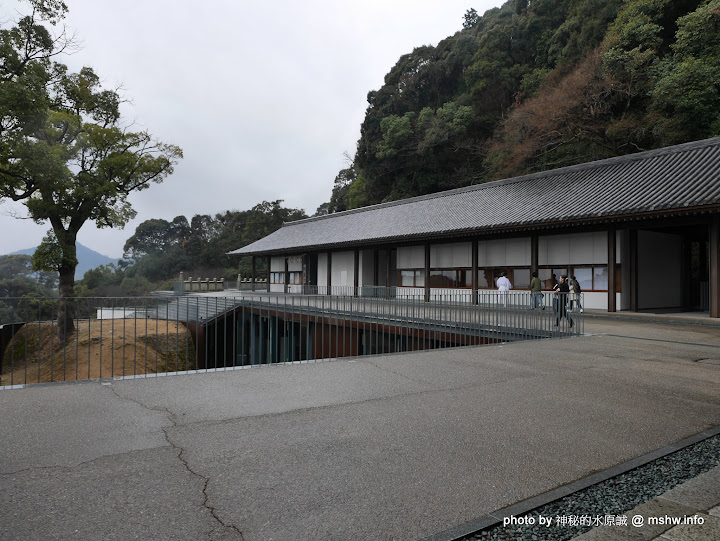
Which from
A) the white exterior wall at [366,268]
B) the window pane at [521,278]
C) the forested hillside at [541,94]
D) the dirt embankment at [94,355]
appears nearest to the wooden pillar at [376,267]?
the white exterior wall at [366,268]

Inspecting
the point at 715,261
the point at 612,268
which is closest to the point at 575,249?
the point at 612,268

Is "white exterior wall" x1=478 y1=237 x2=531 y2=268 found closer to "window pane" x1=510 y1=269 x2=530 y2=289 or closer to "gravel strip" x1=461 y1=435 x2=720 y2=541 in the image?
"window pane" x1=510 y1=269 x2=530 y2=289

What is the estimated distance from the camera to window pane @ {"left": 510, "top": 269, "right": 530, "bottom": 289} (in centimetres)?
1970

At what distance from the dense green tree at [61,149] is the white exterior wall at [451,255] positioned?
14.6m

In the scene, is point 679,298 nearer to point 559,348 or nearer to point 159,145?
point 559,348

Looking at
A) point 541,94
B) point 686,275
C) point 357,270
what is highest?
point 541,94

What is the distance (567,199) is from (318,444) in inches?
701

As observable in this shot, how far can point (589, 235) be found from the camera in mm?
17594

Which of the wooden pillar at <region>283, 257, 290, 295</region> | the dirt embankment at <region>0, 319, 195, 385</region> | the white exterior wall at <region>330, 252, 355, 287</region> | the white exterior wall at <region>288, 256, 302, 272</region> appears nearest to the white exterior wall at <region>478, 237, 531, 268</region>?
the white exterior wall at <region>330, 252, 355, 287</region>

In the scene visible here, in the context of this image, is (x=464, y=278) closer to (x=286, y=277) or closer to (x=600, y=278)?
(x=600, y=278)

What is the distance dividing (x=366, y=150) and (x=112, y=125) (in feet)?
105

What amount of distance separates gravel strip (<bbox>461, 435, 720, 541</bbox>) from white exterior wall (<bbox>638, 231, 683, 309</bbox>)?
1585 cm

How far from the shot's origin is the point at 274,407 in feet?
16.3

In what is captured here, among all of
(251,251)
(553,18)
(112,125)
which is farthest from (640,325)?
(553,18)
